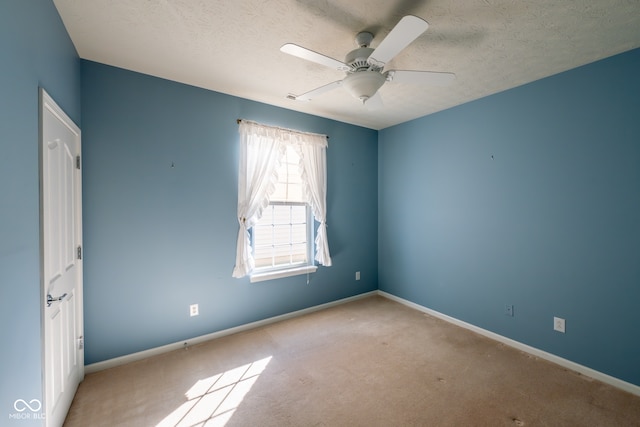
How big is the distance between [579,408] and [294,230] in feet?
9.75

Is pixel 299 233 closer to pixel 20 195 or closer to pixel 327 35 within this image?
pixel 327 35

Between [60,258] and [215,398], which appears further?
[215,398]

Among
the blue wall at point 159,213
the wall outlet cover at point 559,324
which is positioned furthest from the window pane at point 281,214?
the wall outlet cover at point 559,324

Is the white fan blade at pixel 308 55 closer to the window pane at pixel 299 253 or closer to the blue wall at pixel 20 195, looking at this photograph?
the blue wall at pixel 20 195

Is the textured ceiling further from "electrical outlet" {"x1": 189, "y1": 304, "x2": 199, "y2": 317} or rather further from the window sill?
"electrical outlet" {"x1": 189, "y1": 304, "x2": 199, "y2": 317}

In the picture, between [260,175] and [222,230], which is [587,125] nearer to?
[260,175]

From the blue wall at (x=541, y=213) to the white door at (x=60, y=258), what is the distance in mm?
3625

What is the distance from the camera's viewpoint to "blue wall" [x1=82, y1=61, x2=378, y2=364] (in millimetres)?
2297

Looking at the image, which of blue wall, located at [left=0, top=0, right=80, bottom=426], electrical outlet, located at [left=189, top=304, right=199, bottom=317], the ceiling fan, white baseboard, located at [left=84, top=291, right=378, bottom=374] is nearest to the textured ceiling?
the ceiling fan

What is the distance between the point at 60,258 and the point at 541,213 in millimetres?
3919

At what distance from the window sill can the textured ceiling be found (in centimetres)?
208

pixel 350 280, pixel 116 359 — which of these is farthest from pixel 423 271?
pixel 116 359

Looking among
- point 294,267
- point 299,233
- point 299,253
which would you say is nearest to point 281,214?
point 299,233

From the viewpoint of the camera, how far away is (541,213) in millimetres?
2570
